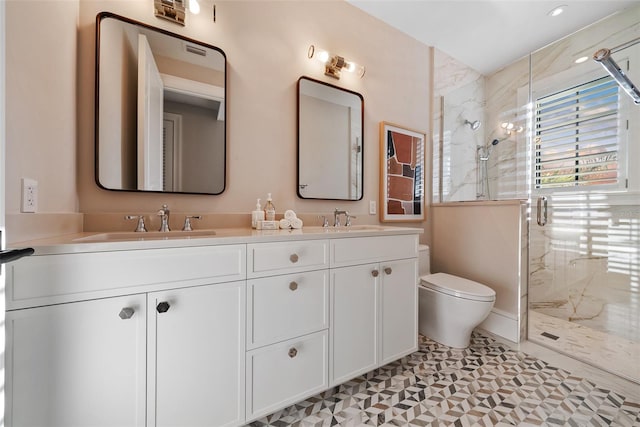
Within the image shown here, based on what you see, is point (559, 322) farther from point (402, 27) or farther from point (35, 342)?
point (35, 342)

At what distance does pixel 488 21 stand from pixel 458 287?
7.04 ft

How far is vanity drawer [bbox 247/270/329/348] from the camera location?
3.56 ft

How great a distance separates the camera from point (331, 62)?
6.23ft

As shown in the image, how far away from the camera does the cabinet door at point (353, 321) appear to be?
51.4 inches

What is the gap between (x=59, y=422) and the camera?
0.79m

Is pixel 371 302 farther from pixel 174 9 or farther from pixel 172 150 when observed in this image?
pixel 174 9

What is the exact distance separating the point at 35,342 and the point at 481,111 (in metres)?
3.26

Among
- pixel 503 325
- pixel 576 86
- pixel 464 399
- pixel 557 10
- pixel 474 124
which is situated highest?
pixel 557 10

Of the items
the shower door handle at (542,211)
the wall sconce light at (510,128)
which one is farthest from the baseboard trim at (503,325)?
the wall sconce light at (510,128)

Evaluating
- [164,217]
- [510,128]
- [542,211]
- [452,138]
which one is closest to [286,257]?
[164,217]

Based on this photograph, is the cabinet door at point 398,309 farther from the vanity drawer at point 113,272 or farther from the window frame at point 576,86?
the window frame at point 576,86

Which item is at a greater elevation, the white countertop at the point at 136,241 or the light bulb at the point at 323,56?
the light bulb at the point at 323,56

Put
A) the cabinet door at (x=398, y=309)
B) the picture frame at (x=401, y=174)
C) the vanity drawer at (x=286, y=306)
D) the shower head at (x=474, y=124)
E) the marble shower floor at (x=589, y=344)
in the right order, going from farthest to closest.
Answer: the shower head at (x=474, y=124) → the picture frame at (x=401, y=174) → the marble shower floor at (x=589, y=344) → the cabinet door at (x=398, y=309) → the vanity drawer at (x=286, y=306)

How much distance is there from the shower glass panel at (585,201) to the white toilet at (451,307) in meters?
0.59
